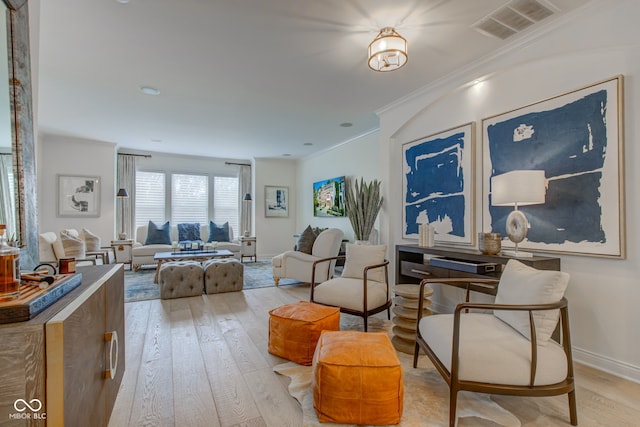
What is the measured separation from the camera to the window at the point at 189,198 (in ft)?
24.2

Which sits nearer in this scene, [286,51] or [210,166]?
[286,51]

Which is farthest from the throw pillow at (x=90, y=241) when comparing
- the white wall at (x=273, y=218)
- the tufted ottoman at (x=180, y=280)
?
the white wall at (x=273, y=218)

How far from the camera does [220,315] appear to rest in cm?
341

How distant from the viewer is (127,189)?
22.3 ft

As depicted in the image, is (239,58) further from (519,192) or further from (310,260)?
(310,260)

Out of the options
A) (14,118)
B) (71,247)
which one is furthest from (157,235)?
(14,118)

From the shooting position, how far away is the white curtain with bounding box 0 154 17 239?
48.9 inches

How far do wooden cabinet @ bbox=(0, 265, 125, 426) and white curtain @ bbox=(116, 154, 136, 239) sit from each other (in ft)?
20.4

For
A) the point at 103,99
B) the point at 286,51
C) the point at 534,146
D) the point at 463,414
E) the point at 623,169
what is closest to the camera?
the point at 463,414

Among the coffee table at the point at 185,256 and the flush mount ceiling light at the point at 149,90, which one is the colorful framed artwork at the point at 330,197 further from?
the flush mount ceiling light at the point at 149,90

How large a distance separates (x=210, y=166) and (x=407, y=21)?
6.50 metres

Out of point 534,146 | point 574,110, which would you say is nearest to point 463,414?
point 534,146

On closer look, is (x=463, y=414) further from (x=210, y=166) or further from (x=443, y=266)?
(x=210, y=166)

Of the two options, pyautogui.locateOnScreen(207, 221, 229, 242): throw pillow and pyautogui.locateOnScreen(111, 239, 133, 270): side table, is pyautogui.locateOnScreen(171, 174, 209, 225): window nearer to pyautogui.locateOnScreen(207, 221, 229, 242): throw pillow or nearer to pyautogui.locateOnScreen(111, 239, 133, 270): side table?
pyautogui.locateOnScreen(207, 221, 229, 242): throw pillow
